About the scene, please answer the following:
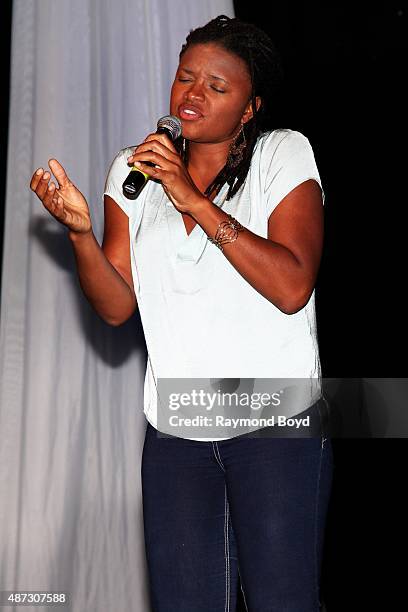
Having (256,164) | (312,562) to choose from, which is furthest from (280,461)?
(256,164)

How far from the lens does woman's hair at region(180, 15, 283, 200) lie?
5.36 ft

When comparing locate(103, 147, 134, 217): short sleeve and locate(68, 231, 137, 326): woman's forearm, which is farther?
locate(103, 147, 134, 217): short sleeve

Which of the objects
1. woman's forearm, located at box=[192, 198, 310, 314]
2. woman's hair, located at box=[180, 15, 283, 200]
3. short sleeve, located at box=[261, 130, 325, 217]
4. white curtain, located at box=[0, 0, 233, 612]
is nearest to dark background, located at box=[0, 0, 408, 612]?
white curtain, located at box=[0, 0, 233, 612]

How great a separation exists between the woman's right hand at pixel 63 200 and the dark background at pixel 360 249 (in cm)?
166

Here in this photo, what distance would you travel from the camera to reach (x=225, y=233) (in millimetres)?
1431

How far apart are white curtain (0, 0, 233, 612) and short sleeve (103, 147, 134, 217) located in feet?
4.73

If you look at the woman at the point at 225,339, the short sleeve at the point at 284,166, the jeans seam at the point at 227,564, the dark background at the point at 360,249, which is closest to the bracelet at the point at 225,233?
the woman at the point at 225,339

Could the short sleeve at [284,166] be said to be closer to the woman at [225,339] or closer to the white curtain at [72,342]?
the woman at [225,339]

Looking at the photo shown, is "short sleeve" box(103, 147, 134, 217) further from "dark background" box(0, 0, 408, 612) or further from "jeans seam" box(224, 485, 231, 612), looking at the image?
"dark background" box(0, 0, 408, 612)

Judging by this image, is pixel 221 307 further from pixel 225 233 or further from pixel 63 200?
pixel 63 200

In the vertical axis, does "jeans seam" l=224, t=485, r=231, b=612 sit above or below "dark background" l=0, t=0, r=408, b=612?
below

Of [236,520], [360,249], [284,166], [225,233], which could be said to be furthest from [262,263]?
[360,249]

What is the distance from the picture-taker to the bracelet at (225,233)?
4.68 ft

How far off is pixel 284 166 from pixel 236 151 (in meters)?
0.14
